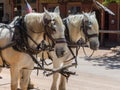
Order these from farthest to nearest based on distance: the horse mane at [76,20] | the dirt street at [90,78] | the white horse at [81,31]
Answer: the dirt street at [90,78], the horse mane at [76,20], the white horse at [81,31]

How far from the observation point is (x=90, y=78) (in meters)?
13.1

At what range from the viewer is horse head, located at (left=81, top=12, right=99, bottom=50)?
8109 millimetres

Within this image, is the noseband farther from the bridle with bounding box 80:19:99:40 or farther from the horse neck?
the horse neck

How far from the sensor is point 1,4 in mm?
35656

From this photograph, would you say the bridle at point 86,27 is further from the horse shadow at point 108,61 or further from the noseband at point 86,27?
the horse shadow at point 108,61

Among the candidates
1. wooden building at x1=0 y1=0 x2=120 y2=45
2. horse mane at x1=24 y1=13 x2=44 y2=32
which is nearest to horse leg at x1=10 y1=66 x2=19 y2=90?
horse mane at x1=24 y1=13 x2=44 y2=32

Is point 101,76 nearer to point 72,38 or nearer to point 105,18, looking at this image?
point 72,38

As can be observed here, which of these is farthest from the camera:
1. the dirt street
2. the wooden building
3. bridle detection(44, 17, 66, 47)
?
the wooden building

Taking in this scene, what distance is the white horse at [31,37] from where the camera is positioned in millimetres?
6211

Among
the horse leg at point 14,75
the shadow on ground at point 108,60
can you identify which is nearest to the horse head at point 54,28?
the horse leg at point 14,75

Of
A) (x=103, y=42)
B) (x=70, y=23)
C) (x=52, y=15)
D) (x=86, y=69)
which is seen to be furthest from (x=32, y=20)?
(x=103, y=42)

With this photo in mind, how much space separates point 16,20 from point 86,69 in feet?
29.4

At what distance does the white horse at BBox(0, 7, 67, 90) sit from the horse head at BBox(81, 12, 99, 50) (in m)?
1.67

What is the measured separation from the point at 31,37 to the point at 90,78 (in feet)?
22.0
